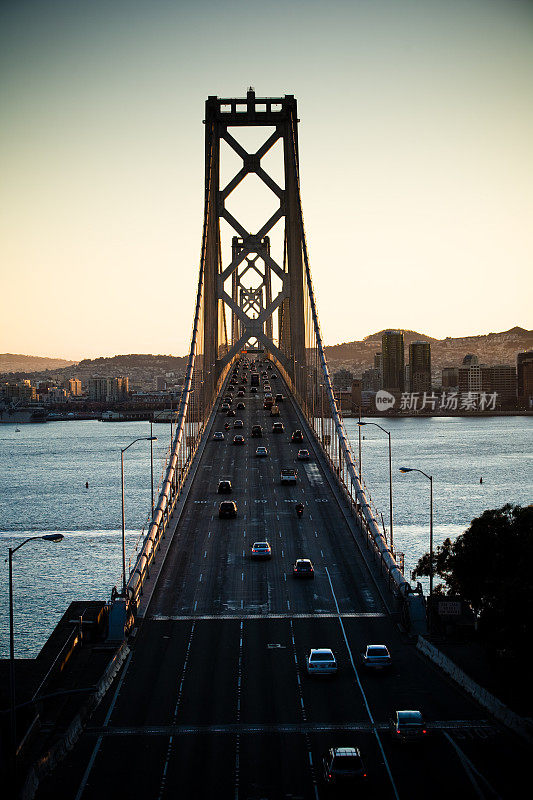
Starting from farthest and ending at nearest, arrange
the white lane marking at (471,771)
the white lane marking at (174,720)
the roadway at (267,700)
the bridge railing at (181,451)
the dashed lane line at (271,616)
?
1. the bridge railing at (181,451)
2. the dashed lane line at (271,616)
3. the roadway at (267,700)
4. the white lane marking at (174,720)
5. the white lane marking at (471,771)

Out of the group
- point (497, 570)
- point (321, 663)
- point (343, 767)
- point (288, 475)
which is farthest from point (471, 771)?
point (288, 475)

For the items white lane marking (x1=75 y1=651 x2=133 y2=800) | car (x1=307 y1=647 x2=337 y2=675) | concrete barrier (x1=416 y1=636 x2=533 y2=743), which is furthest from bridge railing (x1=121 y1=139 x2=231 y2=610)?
Answer: concrete barrier (x1=416 y1=636 x2=533 y2=743)

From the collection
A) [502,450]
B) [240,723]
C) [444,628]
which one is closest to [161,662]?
[240,723]

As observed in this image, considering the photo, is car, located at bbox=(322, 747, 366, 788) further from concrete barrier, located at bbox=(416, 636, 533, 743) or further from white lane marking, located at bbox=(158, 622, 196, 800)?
concrete barrier, located at bbox=(416, 636, 533, 743)

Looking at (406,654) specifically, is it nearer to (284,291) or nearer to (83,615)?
(83,615)

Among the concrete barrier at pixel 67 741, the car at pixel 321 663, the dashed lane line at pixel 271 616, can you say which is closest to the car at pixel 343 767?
the concrete barrier at pixel 67 741

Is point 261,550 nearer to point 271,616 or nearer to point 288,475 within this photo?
point 271,616

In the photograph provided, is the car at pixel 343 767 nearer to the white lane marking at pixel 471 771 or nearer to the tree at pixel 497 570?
the white lane marking at pixel 471 771
